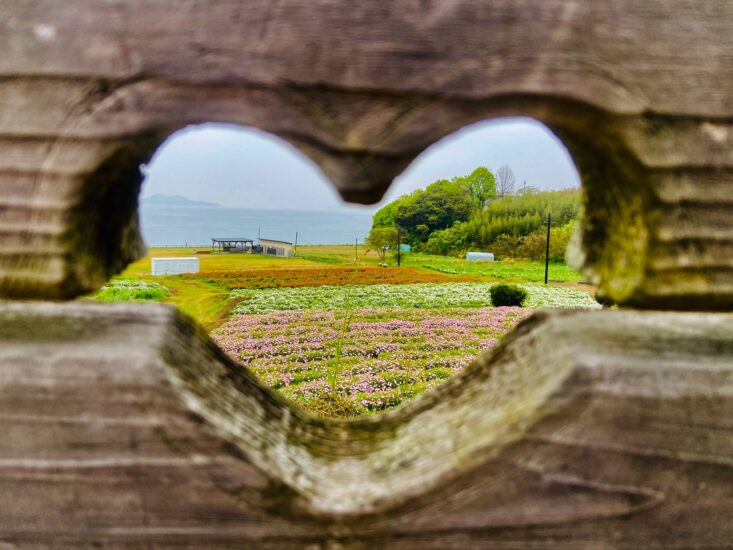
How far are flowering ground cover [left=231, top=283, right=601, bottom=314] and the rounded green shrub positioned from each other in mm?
317

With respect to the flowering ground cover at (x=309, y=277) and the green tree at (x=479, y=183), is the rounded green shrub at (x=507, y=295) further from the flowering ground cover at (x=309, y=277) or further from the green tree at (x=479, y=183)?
the green tree at (x=479, y=183)

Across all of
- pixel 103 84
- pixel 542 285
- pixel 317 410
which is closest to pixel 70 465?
pixel 103 84

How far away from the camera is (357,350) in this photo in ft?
19.4

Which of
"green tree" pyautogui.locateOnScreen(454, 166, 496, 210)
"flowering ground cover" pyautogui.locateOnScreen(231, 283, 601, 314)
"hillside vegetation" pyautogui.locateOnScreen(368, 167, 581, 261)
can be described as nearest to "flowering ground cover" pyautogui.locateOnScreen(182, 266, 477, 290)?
"flowering ground cover" pyautogui.locateOnScreen(231, 283, 601, 314)

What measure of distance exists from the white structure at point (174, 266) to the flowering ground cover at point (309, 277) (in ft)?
0.83

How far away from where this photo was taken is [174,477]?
0.49m

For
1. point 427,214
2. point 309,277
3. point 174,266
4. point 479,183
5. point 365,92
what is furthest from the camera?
point 479,183

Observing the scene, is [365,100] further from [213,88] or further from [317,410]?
[317,410]

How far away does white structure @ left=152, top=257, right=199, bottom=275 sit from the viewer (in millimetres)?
10827

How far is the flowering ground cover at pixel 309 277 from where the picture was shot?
11.5 m

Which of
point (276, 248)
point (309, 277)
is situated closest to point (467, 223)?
point (276, 248)

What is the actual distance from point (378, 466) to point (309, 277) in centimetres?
1208

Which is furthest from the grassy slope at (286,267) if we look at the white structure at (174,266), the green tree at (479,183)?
the green tree at (479,183)

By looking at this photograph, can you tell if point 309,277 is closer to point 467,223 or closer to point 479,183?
point 467,223
